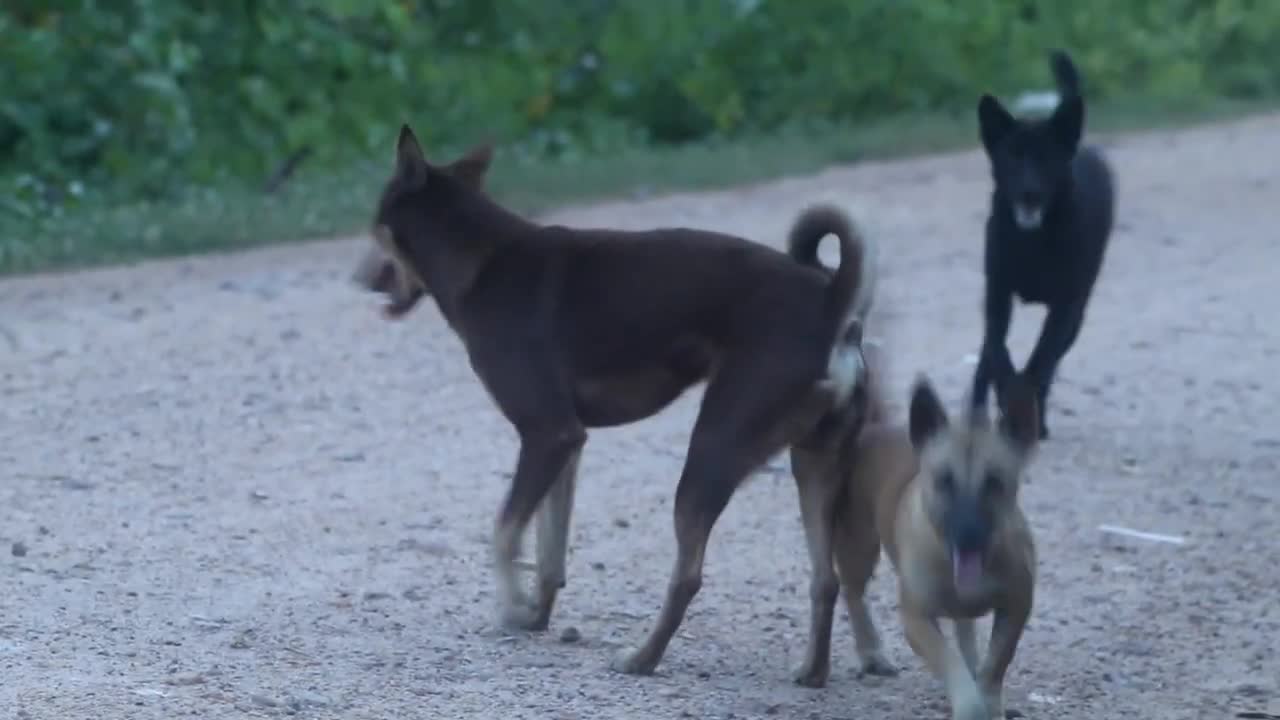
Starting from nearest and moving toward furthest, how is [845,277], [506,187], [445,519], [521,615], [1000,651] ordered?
[1000,651], [845,277], [521,615], [445,519], [506,187]

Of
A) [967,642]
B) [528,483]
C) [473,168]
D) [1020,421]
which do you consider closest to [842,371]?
[1020,421]

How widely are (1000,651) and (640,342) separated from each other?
125cm

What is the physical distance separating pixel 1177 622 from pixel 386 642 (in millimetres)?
2307

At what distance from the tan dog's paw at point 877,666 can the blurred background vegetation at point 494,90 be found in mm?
7159

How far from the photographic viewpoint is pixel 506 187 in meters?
14.4

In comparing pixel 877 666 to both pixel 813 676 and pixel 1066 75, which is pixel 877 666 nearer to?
pixel 813 676

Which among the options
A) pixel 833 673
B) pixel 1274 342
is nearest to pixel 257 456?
pixel 833 673

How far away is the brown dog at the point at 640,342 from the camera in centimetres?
584

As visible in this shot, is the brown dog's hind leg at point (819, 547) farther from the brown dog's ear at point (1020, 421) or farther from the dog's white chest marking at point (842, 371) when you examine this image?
the brown dog's ear at point (1020, 421)

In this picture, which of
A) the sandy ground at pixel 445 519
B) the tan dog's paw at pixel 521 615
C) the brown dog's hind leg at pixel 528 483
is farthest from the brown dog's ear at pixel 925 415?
the tan dog's paw at pixel 521 615

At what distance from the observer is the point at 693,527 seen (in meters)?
5.88

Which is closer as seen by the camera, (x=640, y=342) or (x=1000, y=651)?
(x=1000, y=651)

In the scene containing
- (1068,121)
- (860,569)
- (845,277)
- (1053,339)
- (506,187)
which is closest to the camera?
(845,277)

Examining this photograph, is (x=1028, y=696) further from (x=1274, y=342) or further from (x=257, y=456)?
(x=1274, y=342)
